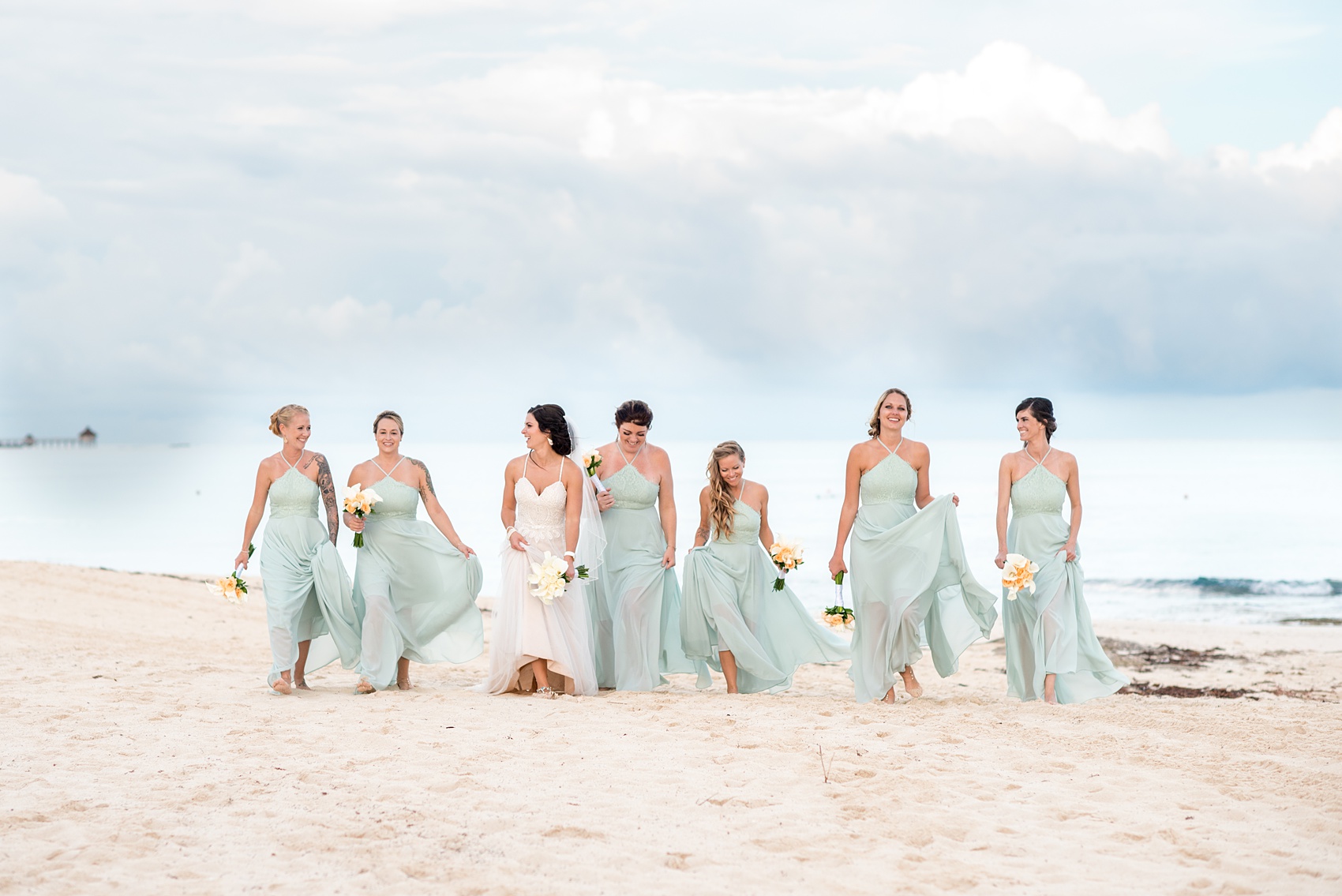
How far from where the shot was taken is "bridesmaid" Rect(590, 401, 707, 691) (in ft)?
27.8

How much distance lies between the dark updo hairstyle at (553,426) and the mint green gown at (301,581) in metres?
1.75

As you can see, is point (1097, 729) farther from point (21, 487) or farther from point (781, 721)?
point (21, 487)

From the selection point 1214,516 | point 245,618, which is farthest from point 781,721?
point 1214,516

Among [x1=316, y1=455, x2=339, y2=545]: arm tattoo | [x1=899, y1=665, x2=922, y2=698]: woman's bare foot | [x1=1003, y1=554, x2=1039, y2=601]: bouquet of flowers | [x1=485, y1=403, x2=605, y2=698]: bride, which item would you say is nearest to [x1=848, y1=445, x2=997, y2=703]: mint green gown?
[x1=899, y1=665, x2=922, y2=698]: woman's bare foot

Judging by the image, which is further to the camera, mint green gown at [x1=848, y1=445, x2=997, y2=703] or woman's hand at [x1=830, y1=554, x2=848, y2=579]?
woman's hand at [x1=830, y1=554, x2=848, y2=579]

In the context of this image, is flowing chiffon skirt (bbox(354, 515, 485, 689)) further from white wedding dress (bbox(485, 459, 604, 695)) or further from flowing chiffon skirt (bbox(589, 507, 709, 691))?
flowing chiffon skirt (bbox(589, 507, 709, 691))

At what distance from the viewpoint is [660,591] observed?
337 inches

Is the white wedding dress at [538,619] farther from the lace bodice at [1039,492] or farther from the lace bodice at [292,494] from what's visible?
the lace bodice at [1039,492]

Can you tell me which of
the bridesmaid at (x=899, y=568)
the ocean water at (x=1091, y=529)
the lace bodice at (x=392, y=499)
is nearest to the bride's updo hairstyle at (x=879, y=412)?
the bridesmaid at (x=899, y=568)

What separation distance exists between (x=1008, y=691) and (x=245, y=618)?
10.7m

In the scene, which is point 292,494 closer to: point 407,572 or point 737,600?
point 407,572

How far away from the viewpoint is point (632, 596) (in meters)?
8.47

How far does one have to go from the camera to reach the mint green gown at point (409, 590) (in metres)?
8.35

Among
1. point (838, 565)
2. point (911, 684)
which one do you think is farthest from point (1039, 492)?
point (911, 684)
